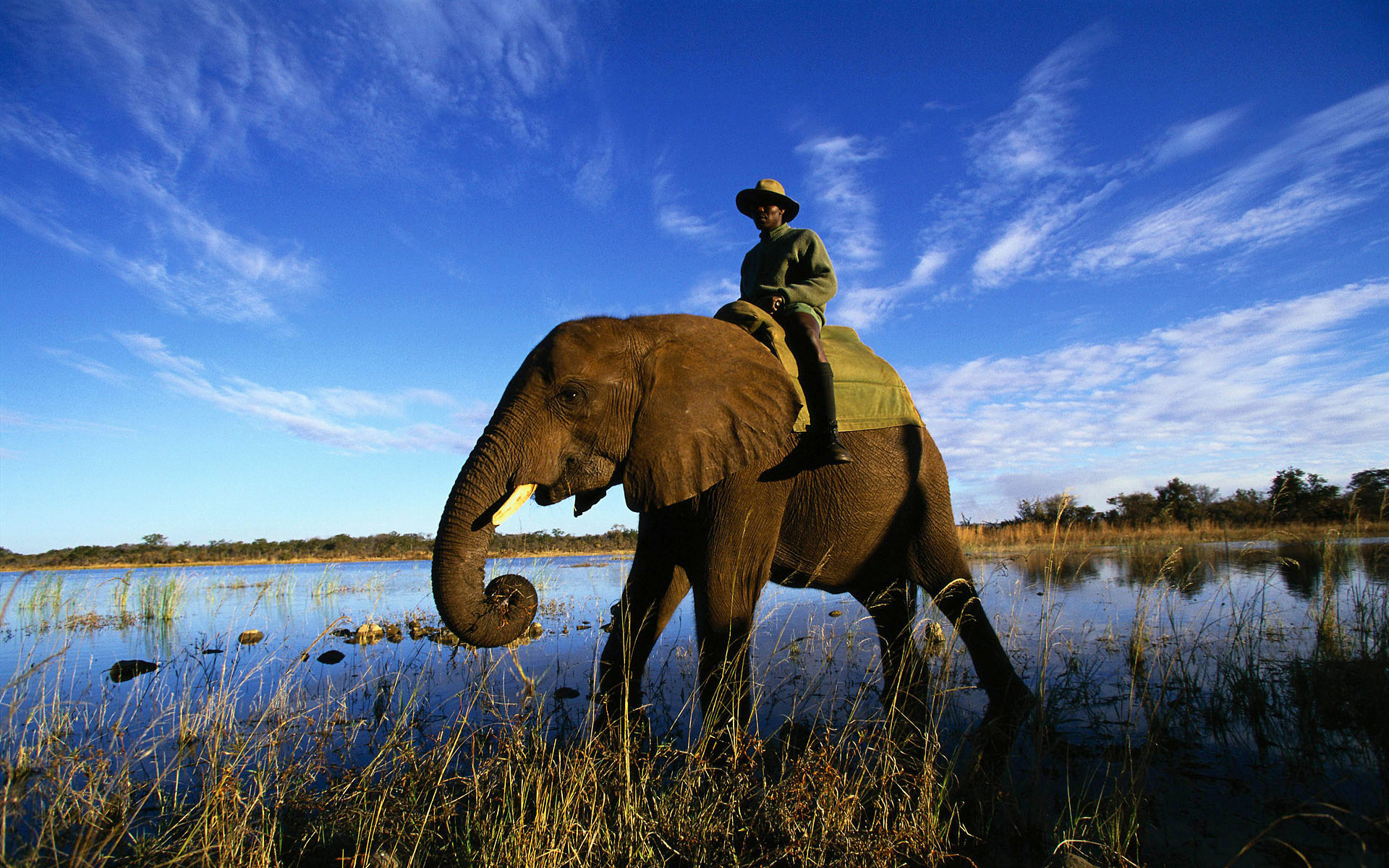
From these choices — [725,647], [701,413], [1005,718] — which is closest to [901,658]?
[1005,718]

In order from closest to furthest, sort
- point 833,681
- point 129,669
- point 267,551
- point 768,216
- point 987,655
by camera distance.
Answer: point 987,655 < point 768,216 < point 833,681 < point 129,669 < point 267,551

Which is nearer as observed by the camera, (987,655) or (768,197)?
(987,655)

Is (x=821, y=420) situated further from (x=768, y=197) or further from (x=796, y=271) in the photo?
(x=768, y=197)

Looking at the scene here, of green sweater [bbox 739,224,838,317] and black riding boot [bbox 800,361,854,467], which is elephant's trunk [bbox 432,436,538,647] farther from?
green sweater [bbox 739,224,838,317]

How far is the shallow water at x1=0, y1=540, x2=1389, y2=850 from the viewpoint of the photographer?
12.2ft

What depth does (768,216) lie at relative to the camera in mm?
5273

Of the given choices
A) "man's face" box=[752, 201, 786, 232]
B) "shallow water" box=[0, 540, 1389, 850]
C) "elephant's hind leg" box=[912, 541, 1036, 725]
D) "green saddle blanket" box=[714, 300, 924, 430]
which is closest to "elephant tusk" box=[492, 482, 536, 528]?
"shallow water" box=[0, 540, 1389, 850]

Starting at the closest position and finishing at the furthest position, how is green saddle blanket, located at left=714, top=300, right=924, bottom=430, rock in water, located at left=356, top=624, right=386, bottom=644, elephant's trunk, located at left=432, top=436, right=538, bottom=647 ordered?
elephant's trunk, located at left=432, top=436, right=538, bottom=647, green saddle blanket, located at left=714, top=300, right=924, bottom=430, rock in water, located at left=356, top=624, right=386, bottom=644

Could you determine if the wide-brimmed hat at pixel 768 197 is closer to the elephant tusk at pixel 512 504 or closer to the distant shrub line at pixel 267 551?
the elephant tusk at pixel 512 504

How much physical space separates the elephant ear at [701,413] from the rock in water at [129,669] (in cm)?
635

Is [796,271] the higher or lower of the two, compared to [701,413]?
higher

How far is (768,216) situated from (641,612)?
3399mm

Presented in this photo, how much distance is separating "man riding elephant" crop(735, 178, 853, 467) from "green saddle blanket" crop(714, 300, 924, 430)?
10cm

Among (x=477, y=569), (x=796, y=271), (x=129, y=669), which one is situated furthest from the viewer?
(x=129, y=669)
